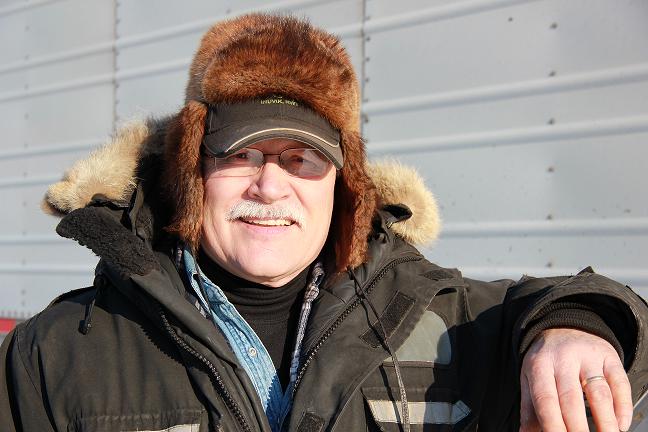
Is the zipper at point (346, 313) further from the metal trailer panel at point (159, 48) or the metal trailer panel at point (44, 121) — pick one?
the metal trailer panel at point (44, 121)

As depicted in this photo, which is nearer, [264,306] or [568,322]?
[568,322]

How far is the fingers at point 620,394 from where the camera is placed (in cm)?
124

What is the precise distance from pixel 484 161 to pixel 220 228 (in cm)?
128

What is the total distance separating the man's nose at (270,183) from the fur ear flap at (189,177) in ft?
0.46

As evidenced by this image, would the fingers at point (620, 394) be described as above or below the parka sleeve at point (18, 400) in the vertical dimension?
above

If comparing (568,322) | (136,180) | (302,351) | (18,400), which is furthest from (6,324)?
(568,322)

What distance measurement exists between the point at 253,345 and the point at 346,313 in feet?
0.78

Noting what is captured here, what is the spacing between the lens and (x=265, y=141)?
179 cm

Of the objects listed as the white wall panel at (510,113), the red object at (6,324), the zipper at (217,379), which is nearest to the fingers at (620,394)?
the zipper at (217,379)

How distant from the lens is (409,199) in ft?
6.78

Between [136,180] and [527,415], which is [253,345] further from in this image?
[527,415]

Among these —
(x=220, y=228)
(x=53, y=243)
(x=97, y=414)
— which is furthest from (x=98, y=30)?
(x=97, y=414)

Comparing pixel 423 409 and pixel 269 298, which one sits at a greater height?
pixel 269 298

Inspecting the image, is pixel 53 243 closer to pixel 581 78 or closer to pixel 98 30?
pixel 98 30
